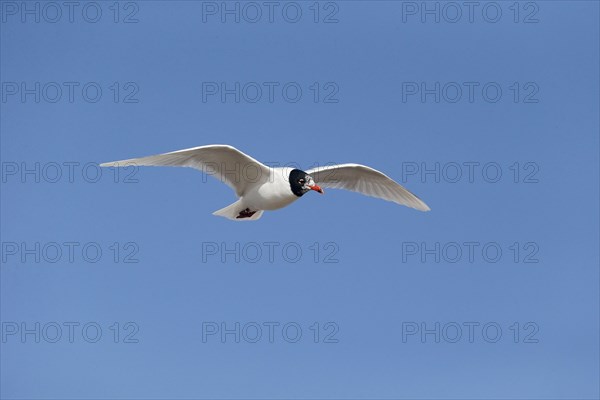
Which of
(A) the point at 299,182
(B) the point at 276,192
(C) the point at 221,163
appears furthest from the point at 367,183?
(C) the point at 221,163

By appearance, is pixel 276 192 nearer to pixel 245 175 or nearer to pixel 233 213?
pixel 245 175

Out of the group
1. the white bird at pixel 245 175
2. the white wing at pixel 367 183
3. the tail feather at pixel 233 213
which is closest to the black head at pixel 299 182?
the white bird at pixel 245 175

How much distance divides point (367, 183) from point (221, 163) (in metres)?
2.53

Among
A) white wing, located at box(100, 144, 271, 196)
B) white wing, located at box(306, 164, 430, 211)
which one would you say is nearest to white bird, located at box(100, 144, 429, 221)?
white wing, located at box(100, 144, 271, 196)

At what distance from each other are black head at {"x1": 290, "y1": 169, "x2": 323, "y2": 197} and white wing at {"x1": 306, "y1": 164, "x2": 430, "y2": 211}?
1.10 meters

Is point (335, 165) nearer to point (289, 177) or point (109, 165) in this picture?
point (289, 177)

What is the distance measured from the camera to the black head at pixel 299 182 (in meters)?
9.17

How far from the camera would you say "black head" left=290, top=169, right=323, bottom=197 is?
917 cm

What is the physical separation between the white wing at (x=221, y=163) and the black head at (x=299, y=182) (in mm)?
311

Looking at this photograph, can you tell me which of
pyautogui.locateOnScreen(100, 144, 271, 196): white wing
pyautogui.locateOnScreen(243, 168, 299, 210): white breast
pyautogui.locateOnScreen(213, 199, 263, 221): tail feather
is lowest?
pyautogui.locateOnScreen(213, 199, 263, 221): tail feather

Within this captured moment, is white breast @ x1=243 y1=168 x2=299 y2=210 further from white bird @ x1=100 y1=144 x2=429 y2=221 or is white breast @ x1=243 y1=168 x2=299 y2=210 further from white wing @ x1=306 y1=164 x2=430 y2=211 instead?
white wing @ x1=306 y1=164 x2=430 y2=211

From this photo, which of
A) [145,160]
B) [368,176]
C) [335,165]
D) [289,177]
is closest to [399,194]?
[368,176]

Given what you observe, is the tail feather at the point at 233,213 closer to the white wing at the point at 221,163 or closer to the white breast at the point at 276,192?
the white wing at the point at 221,163

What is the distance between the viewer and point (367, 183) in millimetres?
10992
